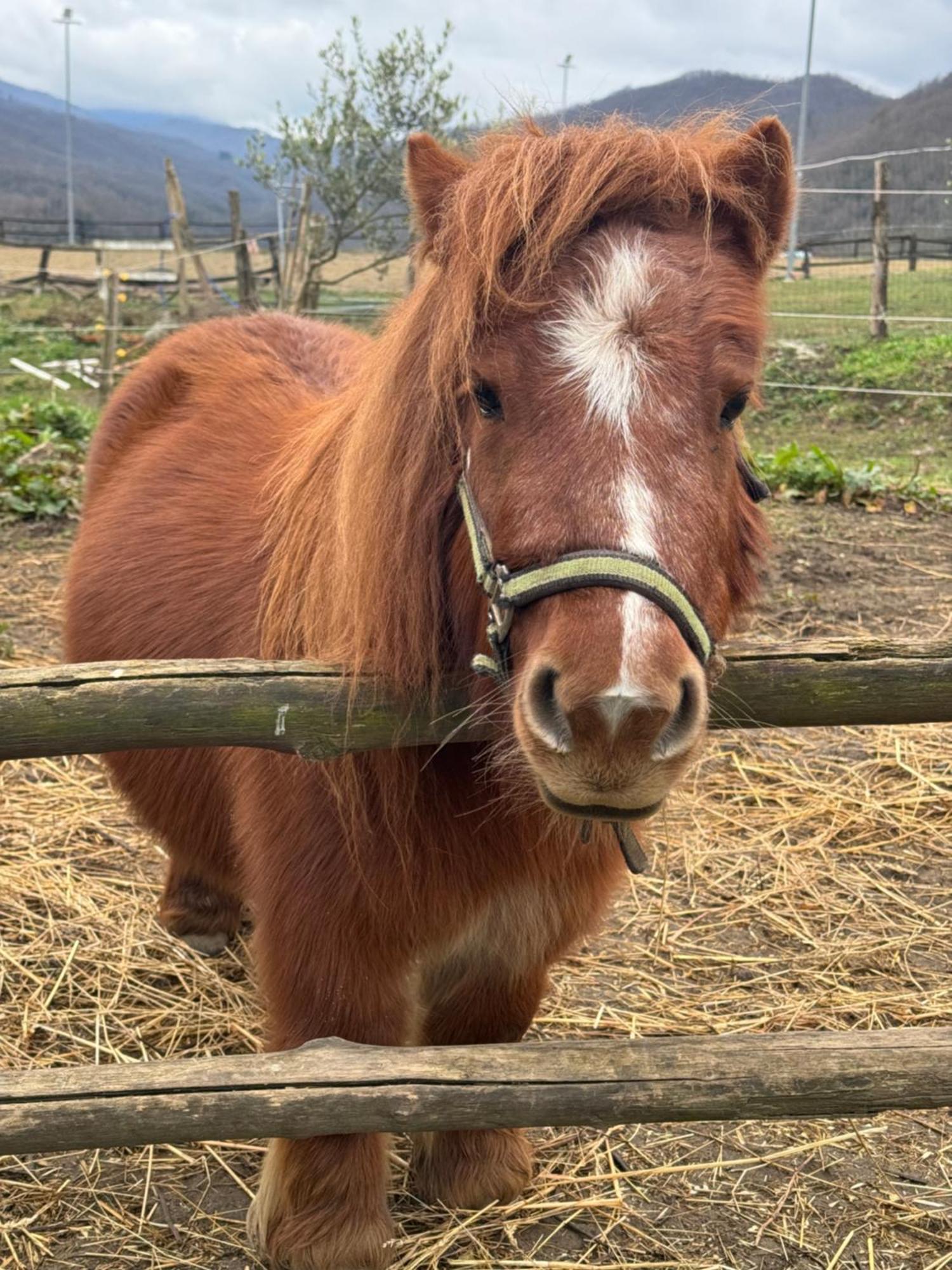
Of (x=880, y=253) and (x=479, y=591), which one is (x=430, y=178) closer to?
(x=479, y=591)

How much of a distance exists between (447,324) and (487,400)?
189 millimetres

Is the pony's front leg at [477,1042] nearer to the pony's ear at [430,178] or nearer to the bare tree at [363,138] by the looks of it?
the pony's ear at [430,178]

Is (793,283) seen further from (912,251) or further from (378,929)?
(378,929)

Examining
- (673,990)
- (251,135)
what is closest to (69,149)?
(251,135)

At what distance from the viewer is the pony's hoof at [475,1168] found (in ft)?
8.66

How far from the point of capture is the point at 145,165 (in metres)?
169

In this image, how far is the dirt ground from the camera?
2525 millimetres

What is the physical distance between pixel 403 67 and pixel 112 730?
842 inches

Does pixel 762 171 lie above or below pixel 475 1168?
above

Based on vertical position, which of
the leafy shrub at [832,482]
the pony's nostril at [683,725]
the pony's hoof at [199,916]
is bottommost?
the pony's hoof at [199,916]

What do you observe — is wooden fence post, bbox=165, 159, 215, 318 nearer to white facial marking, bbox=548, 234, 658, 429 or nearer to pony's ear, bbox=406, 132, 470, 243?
pony's ear, bbox=406, 132, 470, 243

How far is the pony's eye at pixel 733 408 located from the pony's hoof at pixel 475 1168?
5.88ft

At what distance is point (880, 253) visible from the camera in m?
15.2

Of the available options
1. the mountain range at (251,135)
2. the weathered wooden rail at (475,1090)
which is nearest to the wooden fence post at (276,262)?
the mountain range at (251,135)
